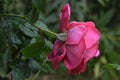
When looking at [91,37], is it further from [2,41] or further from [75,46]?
[2,41]

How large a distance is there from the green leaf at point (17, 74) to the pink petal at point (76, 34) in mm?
132

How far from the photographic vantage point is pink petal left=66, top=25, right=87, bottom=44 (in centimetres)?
69

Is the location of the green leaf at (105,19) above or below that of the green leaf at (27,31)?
below

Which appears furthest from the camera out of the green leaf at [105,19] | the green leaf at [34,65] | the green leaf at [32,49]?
the green leaf at [105,19]

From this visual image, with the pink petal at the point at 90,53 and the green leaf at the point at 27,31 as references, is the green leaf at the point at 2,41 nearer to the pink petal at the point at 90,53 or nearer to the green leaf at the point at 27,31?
the green leaf at the point at 27,31

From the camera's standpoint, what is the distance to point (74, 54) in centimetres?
68

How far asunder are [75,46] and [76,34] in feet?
0.07

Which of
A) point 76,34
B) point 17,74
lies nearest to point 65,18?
point 76,34

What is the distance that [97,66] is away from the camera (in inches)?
110

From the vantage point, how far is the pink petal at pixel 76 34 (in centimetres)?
69

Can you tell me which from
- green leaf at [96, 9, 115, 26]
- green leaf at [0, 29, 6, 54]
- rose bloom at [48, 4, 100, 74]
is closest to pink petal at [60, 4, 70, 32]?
Result: rose bloom at [48, 4, 100, 74]

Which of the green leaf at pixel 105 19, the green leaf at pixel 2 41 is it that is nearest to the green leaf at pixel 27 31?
the green leaf at pixel 2 41

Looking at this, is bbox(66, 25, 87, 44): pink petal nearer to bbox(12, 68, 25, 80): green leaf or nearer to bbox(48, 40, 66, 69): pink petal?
bbox(48, 40, 66, 69): pink petal

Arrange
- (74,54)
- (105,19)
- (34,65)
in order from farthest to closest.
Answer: (105,19)
(34,65)
(74,54)
